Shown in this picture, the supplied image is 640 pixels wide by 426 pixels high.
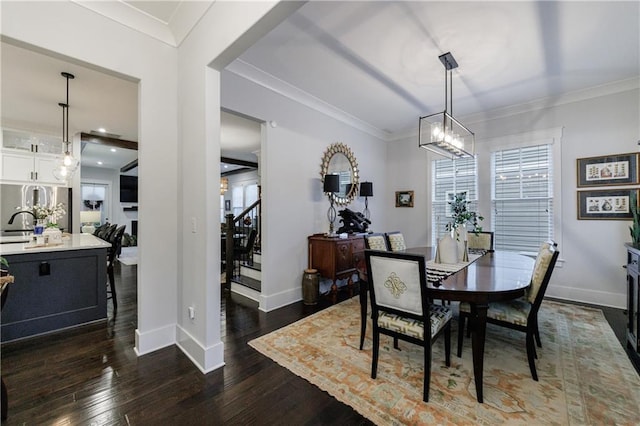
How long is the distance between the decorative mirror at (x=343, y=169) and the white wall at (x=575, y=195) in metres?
2.67

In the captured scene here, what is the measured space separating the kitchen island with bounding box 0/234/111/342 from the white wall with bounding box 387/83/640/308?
6071 mm

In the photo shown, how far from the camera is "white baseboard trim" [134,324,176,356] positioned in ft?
7.74

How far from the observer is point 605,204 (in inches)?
143

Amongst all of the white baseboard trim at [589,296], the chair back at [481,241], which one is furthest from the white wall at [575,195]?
the chair back at [481,241]

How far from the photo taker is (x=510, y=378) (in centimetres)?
203

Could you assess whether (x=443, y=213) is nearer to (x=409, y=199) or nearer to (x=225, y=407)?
(x=409, y=199)

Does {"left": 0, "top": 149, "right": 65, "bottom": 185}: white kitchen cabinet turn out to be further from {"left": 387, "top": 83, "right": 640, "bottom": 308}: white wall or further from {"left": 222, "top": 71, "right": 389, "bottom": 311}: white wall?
{"left": 387, "top": 83, "right": 640, "bottom": 308}: white wall

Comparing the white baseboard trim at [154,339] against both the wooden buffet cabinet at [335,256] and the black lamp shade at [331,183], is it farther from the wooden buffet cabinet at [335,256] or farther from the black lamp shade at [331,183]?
the black lamp shade at [331,183]

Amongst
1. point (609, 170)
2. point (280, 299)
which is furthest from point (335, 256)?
point (609, 170)

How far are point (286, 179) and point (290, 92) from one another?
3.94ft

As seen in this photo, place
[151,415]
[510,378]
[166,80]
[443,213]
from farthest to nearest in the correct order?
[443,213] → [166,80] → [510,378] → [151,415]

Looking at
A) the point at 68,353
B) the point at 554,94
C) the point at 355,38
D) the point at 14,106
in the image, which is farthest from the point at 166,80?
the point at 554,94

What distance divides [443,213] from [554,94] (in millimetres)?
2334

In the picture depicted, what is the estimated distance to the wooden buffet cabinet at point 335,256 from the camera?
3.72 metres
